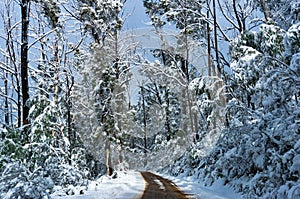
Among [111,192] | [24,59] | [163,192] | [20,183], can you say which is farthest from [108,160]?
[20,183]

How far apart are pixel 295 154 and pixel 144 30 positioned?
20.1 meters

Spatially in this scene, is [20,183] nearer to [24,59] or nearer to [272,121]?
[24,59]

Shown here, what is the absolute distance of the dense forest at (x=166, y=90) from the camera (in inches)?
259

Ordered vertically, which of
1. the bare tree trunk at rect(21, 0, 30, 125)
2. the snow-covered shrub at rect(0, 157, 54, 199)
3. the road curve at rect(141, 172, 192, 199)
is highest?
the bare tree trunk at rect(21, 0, 30, 125)

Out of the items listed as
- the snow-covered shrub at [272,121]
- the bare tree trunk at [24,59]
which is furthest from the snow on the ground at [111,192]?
the snow-covered shrub at [272,121]

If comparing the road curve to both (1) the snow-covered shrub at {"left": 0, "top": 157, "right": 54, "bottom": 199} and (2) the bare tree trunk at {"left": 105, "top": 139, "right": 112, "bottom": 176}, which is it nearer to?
(1) the snow-covered shrub at {"left": 0, "top": 157, "right": 54, "bottom": 199}

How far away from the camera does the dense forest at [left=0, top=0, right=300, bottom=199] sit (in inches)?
259

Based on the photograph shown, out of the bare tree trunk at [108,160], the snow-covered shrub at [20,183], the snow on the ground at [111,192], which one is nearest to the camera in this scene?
the snow-covered shrub at [20,183]

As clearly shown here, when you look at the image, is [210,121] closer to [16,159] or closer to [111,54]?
[111,54]

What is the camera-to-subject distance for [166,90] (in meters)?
34.2

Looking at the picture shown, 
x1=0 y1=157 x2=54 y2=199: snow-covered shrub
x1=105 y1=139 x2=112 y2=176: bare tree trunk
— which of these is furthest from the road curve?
x1=105 y1=139 x2=112 y2=176: bare tree trunk

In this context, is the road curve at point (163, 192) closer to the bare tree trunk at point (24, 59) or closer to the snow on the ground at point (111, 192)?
the snow on the ground at point (111, 192)

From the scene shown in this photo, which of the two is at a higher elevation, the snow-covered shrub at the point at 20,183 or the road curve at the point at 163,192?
the snow-covered shrub at the point at 20,183

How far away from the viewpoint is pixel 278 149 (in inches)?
259
